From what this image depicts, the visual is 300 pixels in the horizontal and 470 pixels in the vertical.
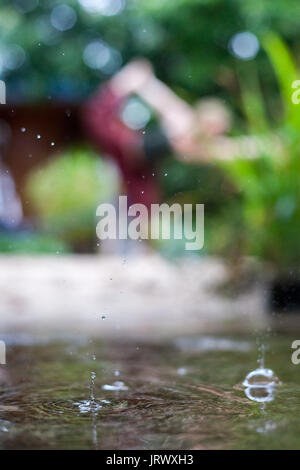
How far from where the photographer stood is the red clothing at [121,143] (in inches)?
352

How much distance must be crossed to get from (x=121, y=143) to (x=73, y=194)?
97 cm

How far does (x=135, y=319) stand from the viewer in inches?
170

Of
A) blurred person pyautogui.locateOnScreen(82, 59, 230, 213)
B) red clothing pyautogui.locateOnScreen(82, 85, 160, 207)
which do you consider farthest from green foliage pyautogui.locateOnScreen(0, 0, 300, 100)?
blurred person pyautogui.locateOnScreen(82, 59, 230, 213)

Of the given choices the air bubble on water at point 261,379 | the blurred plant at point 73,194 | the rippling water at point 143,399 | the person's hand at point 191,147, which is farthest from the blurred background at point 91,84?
the air bubble on water at point 261,379

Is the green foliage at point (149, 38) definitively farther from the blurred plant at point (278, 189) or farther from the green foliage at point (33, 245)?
the blurred plant at point (278, 189)

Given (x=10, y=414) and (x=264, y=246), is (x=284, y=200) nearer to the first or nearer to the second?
(x=264, y=246)

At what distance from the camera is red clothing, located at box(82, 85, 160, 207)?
8953 millimetres

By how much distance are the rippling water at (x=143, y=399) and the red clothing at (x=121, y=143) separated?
6073 mm

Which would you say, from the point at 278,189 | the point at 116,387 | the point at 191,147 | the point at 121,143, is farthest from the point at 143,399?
the point at 121,143

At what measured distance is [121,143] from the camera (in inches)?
388

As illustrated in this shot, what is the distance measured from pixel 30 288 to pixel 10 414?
3965 millimetres

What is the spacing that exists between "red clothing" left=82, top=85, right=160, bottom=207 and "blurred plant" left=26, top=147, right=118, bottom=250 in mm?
273

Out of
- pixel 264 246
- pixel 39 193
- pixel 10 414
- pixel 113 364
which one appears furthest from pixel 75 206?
pixel 10 414

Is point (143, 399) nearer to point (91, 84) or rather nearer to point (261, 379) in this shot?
point (261, 379)
